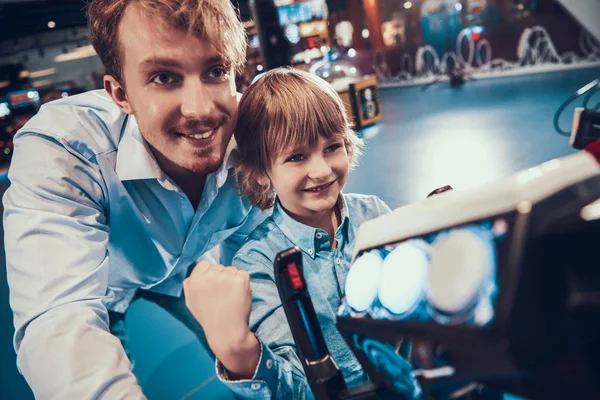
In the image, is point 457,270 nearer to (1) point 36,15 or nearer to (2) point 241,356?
(2) point 241,356

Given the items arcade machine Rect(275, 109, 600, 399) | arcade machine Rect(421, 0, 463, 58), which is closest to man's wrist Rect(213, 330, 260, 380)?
arcade machine Rect(275, 109, 600, 399)

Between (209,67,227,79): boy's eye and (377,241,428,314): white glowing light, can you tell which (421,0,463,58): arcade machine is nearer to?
(209,67,227,79): boy's eye

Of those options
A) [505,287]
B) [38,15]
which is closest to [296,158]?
[505,287]

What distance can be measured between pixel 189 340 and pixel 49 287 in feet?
3.83

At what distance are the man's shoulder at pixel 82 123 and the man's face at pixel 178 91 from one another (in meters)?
0.15

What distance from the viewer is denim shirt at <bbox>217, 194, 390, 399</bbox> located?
2.29 ft

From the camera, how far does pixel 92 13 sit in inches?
41.6

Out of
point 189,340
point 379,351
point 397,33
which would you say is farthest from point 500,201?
point 397,33

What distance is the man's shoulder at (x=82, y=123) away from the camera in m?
1.07

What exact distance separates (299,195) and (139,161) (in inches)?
17.5

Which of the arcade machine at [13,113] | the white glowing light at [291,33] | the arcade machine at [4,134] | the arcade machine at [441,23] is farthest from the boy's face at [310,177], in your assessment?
the arcade machine at [4,134]

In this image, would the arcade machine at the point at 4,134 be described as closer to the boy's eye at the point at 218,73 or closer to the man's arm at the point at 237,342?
the boy's eye at the point at 218,73

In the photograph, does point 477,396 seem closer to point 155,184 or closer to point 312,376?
point 312,376

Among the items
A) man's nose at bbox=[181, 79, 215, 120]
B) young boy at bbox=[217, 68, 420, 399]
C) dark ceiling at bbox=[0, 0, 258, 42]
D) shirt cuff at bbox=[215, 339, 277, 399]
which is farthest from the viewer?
dark ceiling at bbox=[0, 0, 258, 42]
